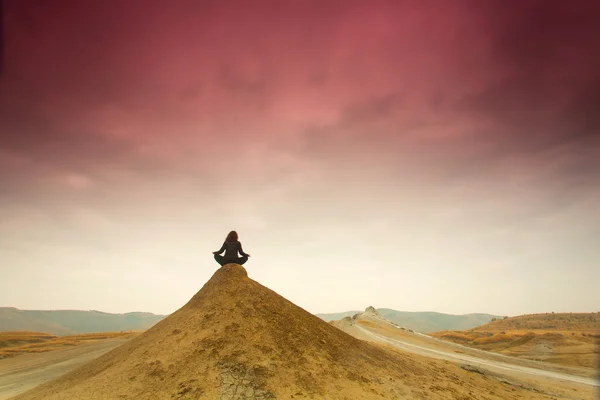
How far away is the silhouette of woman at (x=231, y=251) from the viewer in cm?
1579

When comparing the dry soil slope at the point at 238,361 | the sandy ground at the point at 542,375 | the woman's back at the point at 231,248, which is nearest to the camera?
the dry soil slope at the point at 238,361

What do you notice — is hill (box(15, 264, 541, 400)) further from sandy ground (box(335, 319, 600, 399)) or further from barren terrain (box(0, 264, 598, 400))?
sandy ground (box(335, 319, 600, 399))

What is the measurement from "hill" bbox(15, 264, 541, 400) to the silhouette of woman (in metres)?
0.54

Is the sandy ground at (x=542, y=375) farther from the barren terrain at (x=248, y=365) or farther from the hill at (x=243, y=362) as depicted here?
the hill at (x=243, y=362)

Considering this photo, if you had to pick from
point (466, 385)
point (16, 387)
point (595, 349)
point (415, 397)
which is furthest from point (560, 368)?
point (16, 387)

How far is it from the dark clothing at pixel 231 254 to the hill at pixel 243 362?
1.72ft

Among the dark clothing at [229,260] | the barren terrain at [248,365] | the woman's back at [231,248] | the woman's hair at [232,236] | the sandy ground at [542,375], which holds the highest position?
the woman's hair at [232,236]

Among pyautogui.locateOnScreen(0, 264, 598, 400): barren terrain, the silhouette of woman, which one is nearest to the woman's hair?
the silhouette of woman

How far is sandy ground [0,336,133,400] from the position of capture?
17.8 metres

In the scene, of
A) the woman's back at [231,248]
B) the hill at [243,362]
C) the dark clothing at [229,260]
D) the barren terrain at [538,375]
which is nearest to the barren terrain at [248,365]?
the hill at [243,362]

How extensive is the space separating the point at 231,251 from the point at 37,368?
73.3 ft

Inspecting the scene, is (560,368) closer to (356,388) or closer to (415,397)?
(415,397)

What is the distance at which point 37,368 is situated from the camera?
23.2 meters

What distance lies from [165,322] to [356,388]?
979 centimetres
